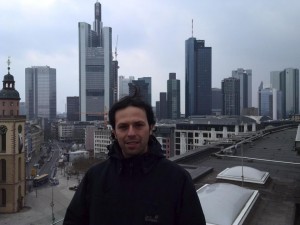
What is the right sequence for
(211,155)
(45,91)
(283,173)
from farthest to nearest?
(45,91)
(211,155)
(283,173)

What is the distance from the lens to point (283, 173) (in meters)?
8.50

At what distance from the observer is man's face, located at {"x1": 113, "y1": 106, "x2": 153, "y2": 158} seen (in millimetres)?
1649

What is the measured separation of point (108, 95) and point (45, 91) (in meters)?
40.2

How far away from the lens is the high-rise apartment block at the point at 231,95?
113 metres

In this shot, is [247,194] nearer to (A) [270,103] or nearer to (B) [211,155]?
(B) [211,155]

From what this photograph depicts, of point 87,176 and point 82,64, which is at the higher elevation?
point 82,64

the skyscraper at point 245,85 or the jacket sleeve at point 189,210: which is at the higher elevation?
the skyscraper at point 245,85

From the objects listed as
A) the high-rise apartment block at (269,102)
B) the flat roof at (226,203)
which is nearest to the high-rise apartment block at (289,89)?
the high-rise apartment block at (269,102)

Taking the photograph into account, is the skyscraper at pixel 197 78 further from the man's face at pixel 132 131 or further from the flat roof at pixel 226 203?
the man's face at pixel 132 131

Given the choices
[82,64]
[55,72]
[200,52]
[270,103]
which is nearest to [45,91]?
[55,72]

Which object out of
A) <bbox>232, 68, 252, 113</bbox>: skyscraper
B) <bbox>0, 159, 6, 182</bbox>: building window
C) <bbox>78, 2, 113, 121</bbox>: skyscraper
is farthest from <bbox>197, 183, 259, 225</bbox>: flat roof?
<bbox>232, 68, 252, 113</bbox>: skyscraper

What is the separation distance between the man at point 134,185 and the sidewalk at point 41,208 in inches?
569

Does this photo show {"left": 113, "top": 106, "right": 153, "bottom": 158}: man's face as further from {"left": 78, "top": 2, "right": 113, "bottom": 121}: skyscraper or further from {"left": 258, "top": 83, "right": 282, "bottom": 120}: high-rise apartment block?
{"left": 258, "top": 83, "right": 282, "bottom": 120}: high-rise apartment block

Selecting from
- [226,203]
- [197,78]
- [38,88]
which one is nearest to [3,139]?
[226,203]
